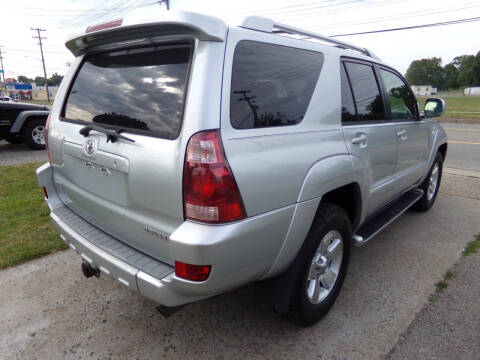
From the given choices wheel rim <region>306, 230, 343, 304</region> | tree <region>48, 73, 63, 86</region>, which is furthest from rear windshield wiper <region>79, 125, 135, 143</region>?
tree <region>48, 73, 63, 86</region>

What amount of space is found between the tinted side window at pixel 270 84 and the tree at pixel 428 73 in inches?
4783

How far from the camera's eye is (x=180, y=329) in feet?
7.72

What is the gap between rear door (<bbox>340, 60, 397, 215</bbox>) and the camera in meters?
2.52

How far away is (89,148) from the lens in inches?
81.7

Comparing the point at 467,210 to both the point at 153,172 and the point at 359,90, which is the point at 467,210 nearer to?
the point at 359,90

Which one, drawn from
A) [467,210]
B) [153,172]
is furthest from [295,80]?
[467,210]

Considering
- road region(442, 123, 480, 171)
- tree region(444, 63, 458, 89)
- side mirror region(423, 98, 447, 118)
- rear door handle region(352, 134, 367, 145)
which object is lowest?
road region(442, 123, 480, 171)

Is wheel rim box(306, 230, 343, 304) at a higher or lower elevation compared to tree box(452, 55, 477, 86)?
lower

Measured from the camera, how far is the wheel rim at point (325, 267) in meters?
2.29

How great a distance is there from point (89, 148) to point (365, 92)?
216cm

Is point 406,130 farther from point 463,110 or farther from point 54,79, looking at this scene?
point 54,79

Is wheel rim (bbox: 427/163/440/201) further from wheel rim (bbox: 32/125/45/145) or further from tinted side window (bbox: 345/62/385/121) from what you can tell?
wheel rim (bbox: 32/125/45/145)

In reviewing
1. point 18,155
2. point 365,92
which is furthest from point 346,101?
point 18,155

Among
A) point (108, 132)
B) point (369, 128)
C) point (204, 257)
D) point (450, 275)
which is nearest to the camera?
point (204, 257)
